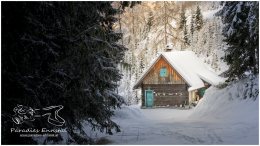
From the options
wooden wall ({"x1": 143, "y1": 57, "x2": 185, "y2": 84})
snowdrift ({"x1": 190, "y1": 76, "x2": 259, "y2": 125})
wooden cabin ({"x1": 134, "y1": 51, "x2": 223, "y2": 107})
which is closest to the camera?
snowdrift ({"x1": 190, "y1": 76, "x2": 259, "y2": 125})

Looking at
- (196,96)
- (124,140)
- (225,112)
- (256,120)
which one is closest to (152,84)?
(196,96)

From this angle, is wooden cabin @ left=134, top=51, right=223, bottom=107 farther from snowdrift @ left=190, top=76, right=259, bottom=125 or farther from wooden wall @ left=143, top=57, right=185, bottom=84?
snowdrift @ left=190, top=76, right=259, bottom=125

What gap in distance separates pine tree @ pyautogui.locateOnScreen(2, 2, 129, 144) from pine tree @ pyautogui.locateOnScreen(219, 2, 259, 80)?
7006mm

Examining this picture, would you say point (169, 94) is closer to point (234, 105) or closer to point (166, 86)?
point (166, 86)

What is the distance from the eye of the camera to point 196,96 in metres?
36.2

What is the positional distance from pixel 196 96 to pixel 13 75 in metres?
28.6

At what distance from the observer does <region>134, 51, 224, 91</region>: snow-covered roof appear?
3400 cm

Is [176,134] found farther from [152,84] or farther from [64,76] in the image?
[152,84]

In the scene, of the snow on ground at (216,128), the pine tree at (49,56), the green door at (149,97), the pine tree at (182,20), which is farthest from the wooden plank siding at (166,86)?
the pine tree at (49,56)

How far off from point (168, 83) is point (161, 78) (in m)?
0.74

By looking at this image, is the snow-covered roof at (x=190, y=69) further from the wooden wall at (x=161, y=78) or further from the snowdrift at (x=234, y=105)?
the snowdrift at (x=234, y=105)

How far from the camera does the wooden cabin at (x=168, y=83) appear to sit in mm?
34156

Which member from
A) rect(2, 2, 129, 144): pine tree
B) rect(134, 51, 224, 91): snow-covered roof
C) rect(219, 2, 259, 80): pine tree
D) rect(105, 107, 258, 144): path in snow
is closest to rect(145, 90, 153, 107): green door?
rect(134, 51, 224, 91): snow-covered roof

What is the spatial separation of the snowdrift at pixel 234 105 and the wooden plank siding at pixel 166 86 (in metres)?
9.82
